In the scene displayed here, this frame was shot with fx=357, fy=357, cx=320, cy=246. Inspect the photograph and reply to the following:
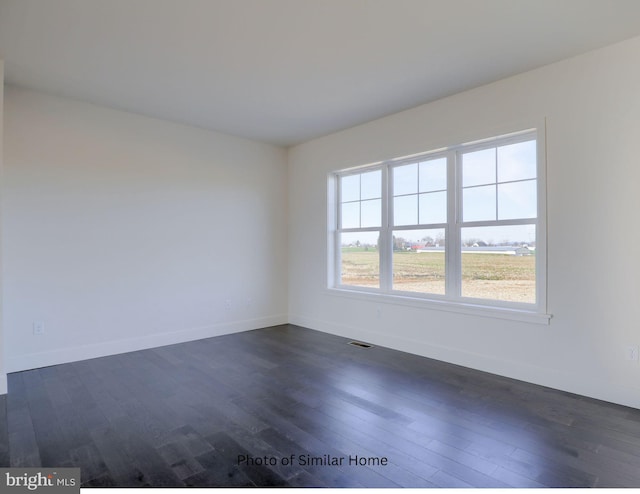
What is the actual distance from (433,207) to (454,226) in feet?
1.19

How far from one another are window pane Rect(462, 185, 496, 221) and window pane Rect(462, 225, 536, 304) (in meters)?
0.13

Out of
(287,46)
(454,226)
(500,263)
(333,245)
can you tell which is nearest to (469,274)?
(500,263)

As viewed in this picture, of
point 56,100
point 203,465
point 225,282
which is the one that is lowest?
point 203,465

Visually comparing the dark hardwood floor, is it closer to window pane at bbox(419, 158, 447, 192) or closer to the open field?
the open field

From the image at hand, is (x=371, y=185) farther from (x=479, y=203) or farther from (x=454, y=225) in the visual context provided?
(x=479, y=203)

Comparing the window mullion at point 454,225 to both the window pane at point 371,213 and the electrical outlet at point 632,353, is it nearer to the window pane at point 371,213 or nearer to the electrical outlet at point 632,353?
the window pane at point 371,213

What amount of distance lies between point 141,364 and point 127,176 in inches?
84.9

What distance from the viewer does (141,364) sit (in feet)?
12.3

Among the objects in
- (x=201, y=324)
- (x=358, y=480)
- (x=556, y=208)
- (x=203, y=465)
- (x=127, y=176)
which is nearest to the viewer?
(x=358, y=480)

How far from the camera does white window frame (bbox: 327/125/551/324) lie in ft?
10.6

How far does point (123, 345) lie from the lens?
414 cm

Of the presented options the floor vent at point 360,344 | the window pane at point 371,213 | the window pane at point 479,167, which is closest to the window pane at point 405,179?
the window pane at point 371,213

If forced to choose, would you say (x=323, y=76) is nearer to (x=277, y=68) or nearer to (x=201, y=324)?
(x=277, y=68)

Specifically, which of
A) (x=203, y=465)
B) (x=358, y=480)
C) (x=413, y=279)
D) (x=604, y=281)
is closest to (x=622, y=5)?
(x=604, y=281)
